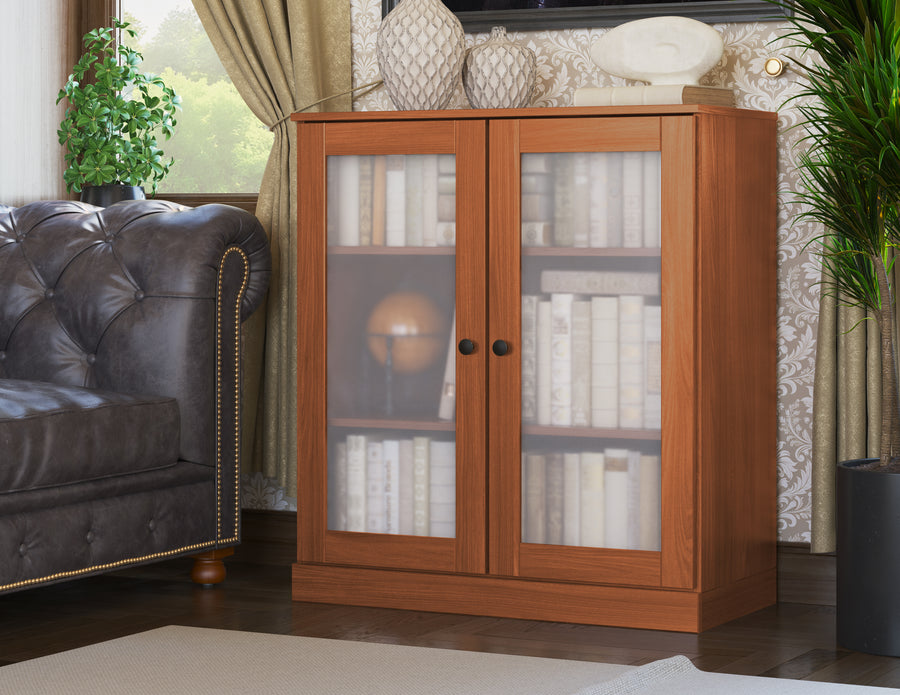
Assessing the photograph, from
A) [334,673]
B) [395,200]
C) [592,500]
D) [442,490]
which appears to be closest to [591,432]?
[592,500]

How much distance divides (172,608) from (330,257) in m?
0.90

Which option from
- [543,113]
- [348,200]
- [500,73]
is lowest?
[348,200]

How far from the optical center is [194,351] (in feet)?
9.96

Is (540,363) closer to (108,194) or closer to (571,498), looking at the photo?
(571,498)

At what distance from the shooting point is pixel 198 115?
383cm

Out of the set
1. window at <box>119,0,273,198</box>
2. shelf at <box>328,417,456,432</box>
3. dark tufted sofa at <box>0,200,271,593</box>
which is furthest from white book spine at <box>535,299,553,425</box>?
window at <box>119,0,273,198</box>

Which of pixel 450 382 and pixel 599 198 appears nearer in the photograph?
pixel 599 198

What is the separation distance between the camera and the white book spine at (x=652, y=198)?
2.76 meters

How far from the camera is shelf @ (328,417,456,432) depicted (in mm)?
2951

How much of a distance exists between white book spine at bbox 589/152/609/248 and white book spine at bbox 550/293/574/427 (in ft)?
0.50

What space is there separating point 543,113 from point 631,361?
0.59 meters

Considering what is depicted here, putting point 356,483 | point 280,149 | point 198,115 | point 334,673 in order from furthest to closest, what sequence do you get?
point 198,115, point 280,149, point 356,483, point 334,673

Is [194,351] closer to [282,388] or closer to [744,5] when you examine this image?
[282,388]

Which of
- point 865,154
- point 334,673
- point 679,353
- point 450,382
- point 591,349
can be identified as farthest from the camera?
point 450,382
